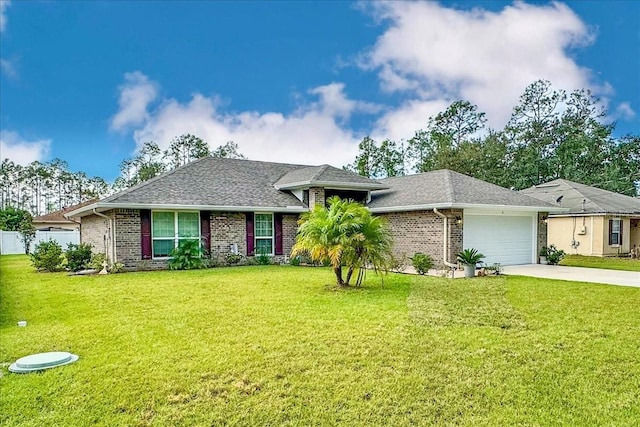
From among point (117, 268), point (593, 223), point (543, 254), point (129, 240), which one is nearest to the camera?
point (117, 268)

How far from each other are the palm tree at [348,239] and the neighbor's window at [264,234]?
7.26 m

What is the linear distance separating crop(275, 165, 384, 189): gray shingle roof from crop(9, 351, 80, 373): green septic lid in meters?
13.0

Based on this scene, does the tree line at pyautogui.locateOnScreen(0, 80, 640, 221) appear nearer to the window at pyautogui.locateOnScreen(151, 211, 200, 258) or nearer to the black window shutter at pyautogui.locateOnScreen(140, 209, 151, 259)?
the window at pyautogui.locateOnScreen(151, 211, 200, 258)

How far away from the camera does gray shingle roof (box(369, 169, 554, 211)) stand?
15.2m

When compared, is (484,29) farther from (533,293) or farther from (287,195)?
(287,195)

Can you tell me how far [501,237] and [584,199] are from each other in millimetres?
9491

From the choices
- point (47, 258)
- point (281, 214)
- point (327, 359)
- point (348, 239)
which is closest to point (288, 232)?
point (281, 214)

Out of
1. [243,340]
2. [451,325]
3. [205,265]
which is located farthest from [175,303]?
[205,265]

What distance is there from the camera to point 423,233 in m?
15.8

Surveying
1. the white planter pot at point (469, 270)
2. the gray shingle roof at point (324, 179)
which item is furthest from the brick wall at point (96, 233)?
the white planter pot at point (469, 270)

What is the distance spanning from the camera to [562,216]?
2317cm

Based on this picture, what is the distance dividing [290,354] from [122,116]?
16.3m

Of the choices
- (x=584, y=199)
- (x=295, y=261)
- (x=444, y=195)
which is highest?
(x=444, y=195)

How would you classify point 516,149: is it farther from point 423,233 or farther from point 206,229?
point 206,229
